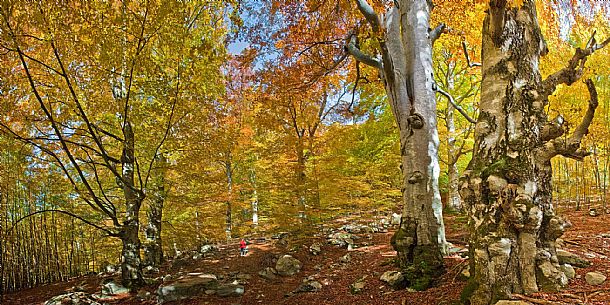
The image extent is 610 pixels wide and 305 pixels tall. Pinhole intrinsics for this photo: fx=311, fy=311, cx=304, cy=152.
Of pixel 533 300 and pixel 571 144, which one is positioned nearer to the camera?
pixel 533 300

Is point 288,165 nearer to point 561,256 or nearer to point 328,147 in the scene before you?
point 328,147

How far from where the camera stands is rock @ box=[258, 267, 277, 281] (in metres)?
6.32

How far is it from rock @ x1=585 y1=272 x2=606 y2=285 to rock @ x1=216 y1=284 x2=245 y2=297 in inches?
185

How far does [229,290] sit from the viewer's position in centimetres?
545

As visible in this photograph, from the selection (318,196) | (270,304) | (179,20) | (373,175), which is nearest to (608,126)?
(373,175)

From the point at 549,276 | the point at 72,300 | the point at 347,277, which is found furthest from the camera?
the point at 347,277

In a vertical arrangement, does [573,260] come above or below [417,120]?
below

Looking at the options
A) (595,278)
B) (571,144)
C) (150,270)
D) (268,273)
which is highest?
(571,144)

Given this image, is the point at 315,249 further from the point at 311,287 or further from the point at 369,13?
the point at 369,13

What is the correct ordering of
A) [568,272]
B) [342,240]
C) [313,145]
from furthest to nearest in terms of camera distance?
1. [313,145]
2. [342,240]
3. [568,272]

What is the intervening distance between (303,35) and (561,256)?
5.05 metres

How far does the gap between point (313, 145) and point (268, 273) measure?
164 inches

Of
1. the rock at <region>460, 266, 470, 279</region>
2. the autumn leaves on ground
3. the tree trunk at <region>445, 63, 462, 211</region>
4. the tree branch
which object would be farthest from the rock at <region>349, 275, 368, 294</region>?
the tree trunk at <region>445, 63, 462, 211</region>

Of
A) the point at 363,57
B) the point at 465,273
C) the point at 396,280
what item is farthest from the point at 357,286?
the point at 363,57
